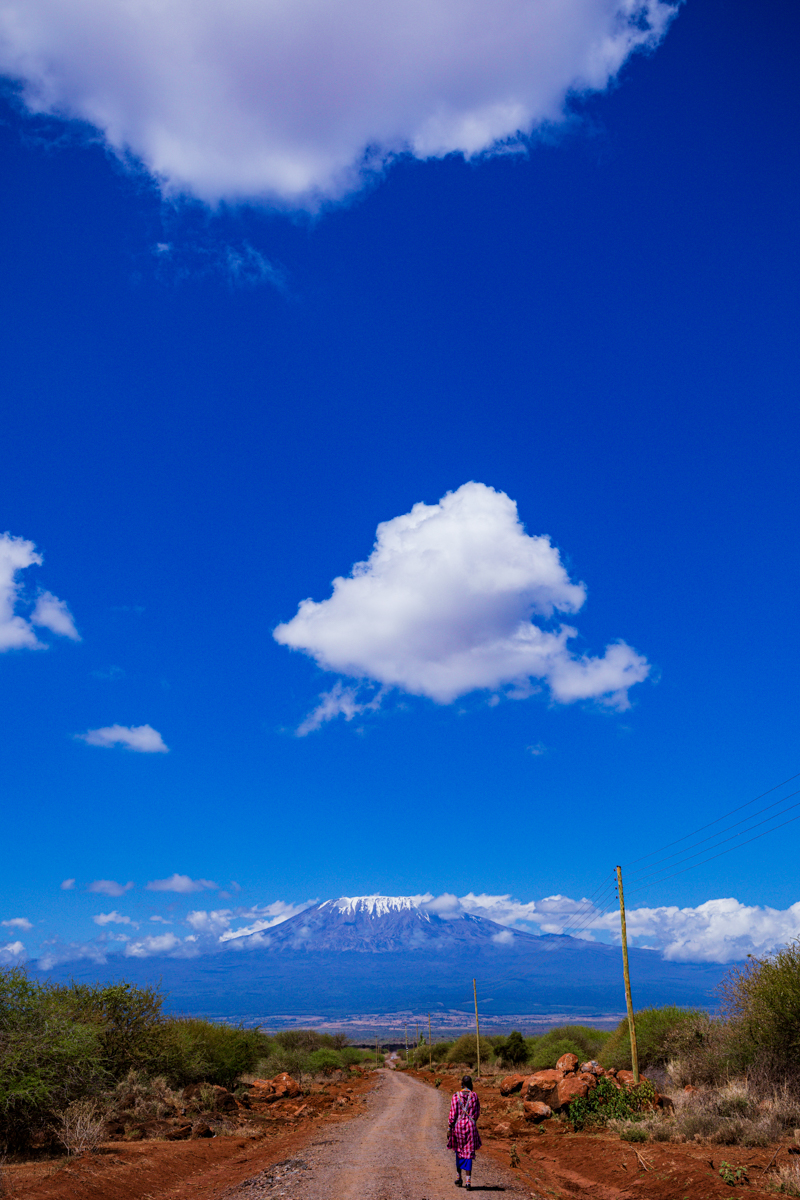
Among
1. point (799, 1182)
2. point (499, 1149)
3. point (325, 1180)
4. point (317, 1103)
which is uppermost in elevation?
point (799, 1182)

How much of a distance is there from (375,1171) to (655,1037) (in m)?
21.2

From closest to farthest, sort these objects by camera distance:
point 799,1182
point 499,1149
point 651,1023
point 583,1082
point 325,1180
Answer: point 799,1182
point 325,1180
point 499,1149
point 583,1082
point 651,1023

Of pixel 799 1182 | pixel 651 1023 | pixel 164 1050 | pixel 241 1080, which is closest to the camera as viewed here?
pixel 799 1182

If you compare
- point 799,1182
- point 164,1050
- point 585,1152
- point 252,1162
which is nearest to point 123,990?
point 164,1050

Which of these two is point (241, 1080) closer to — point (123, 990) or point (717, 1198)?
point (123, 990)

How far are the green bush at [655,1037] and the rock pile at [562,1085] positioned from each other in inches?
172

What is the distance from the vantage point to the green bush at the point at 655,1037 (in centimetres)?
3022

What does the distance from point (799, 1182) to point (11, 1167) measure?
53.0ft

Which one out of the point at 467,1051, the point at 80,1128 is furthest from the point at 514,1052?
the point at 80,1128

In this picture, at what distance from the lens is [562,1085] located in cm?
2614

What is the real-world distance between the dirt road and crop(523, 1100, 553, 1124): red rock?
3209 millimetres

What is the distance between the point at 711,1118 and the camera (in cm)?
1795

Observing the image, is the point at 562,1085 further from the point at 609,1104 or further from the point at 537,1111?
the point at 609,1104

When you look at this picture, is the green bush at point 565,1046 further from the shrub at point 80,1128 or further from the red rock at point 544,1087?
the shrub at point 80,1128
